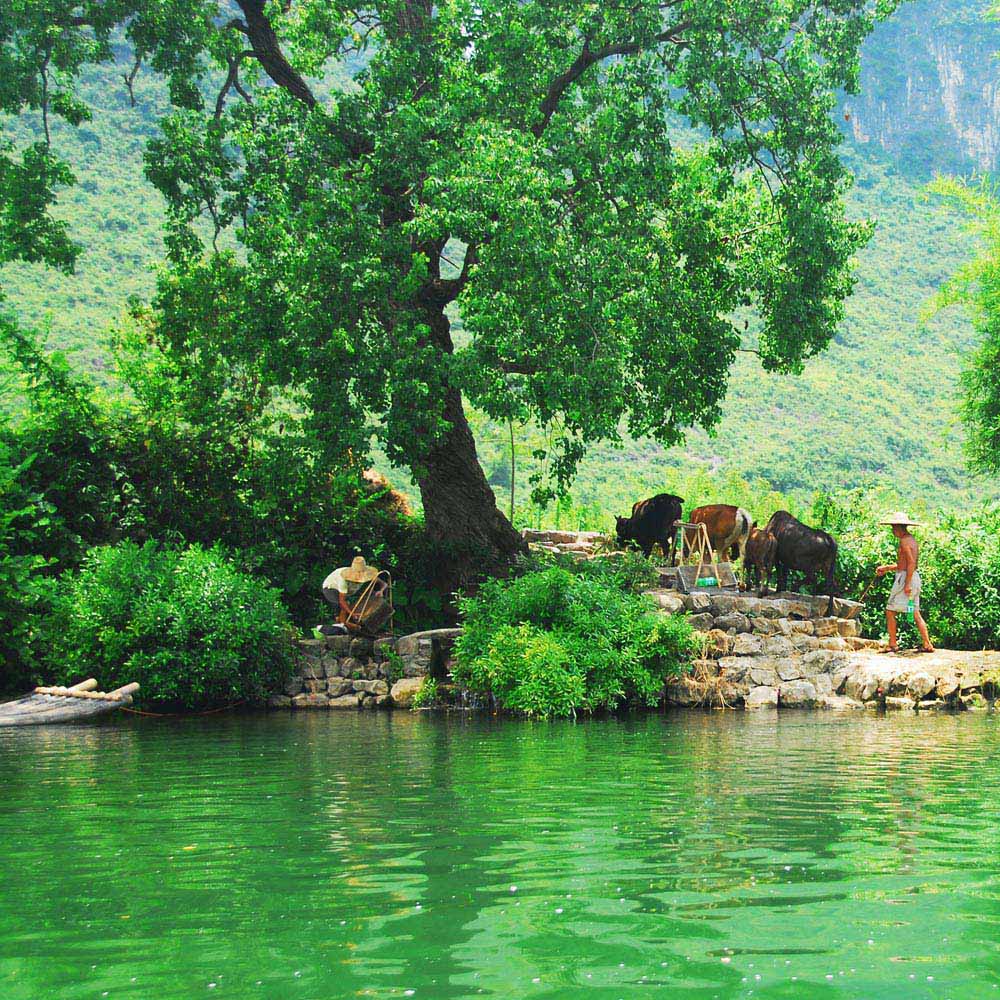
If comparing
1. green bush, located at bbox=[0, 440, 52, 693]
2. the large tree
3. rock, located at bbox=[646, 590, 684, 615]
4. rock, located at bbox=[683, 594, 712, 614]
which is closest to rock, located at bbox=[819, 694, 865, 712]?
rock, located at bbox=[683, 594, 712, 614]

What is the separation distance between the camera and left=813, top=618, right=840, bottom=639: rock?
58.6 feet

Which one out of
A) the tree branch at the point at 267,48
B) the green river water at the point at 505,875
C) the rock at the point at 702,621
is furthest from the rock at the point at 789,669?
the tree branch at the point at 267,48

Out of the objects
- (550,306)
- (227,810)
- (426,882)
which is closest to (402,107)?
(550,306)

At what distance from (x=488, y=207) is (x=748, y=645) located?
7086mm

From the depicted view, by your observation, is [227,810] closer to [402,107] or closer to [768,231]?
[402,107]

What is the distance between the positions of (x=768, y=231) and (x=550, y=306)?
5.91m

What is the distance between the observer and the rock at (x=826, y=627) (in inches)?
703

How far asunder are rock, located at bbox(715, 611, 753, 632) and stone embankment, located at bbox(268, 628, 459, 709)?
12.6 ft

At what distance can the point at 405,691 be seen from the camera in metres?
16.8

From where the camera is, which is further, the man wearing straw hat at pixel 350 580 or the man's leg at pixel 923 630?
the man wearing straw hat at pixel 350 580

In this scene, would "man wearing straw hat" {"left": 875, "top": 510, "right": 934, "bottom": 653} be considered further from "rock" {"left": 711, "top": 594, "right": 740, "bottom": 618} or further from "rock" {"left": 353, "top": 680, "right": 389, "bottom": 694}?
"rock" {"left": 353, "top": 680, "right": 389, "bottom": 694}

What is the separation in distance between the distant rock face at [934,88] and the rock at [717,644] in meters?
74.5

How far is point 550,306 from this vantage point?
16.9 metres

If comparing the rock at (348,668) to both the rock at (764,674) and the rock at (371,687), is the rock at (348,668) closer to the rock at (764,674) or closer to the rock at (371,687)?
the rock at (371,687)
